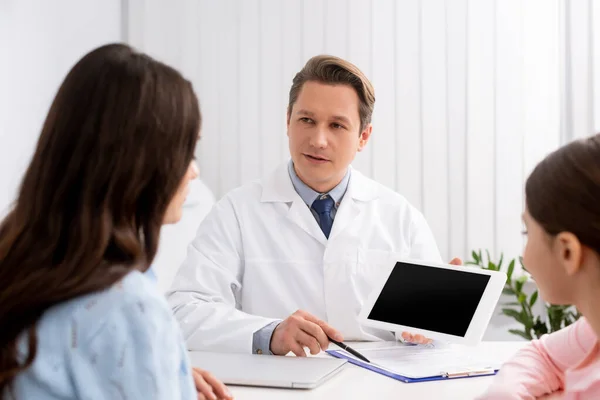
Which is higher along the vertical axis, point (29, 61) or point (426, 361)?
point (29, 61)

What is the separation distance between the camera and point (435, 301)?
1516 millimetres

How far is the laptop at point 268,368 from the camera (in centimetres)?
129

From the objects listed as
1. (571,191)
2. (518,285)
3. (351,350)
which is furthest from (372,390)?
(518,285)

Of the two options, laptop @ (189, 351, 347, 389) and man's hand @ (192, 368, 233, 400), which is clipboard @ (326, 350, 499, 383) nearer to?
laptop @ (189, 351, 347, 389)

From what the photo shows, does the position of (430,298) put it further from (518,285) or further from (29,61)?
(29,61)

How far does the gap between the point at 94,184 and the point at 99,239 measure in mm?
70

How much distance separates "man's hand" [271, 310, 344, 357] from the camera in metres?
1.50

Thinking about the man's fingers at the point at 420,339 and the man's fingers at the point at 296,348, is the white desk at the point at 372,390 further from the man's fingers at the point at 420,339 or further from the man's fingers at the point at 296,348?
the man's fingers at the point at 420,339

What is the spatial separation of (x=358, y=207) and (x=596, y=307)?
102 cm

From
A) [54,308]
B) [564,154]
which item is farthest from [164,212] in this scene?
[564,154]

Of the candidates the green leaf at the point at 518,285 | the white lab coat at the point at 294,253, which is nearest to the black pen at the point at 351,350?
the white lab coat at the point at 294,253

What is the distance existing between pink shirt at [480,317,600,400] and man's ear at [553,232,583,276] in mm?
173

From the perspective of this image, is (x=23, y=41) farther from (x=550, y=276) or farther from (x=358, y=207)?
(x=550, y=276)

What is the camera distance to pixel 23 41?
8.28ft
